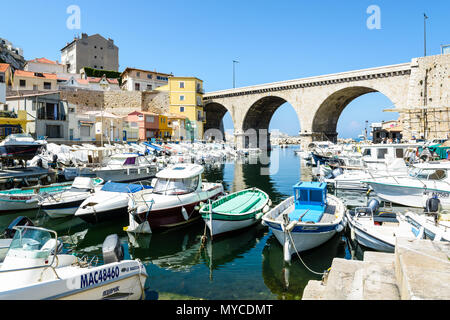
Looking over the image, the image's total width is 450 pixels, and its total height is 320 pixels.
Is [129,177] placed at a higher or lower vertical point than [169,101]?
lower

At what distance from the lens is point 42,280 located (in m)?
4.60

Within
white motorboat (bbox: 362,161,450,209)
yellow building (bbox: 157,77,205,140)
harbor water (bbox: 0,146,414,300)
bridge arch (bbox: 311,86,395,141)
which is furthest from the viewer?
yellow building (bbox: 157,77,205,140)

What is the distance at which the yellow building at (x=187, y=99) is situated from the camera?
51.0m

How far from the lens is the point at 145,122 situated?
139 ft

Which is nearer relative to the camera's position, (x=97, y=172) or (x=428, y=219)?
(x=428, y=219)

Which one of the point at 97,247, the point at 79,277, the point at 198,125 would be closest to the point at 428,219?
the point at 79,277

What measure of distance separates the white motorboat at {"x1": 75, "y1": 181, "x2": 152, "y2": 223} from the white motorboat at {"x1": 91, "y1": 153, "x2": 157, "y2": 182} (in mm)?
6775

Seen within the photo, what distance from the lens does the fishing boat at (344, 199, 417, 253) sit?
25.3ft

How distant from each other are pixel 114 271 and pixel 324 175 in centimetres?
1868

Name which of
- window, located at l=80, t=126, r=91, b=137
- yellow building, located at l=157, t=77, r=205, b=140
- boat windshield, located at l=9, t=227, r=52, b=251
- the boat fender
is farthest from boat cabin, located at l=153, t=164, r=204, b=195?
yellow building, located at l=157, t=77, r=205, b=140

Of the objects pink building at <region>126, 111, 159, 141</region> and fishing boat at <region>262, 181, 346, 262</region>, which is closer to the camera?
fishing boat at <region>262, 181, 346, 262</region>

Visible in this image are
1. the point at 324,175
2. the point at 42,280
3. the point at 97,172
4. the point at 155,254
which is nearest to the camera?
the point at 42,280

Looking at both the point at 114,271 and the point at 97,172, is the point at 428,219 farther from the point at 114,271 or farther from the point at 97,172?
the point at 97,172

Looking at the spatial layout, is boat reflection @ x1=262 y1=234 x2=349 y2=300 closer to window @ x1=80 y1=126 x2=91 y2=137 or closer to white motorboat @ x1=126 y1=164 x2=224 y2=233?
white motorboat @ x1=126 y1=164 x2=224 y2=233
